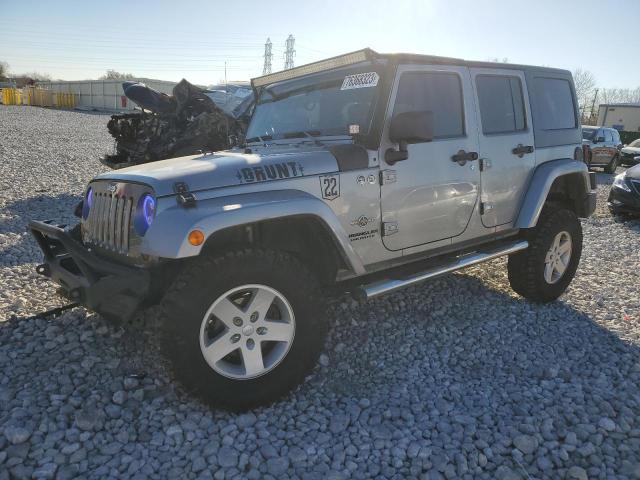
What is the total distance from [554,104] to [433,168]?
76.5 inches

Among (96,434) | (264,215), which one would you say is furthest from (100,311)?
(264,215)

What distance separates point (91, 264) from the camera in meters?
2.83

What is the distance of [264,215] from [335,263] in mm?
742

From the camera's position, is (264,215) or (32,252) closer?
(264,215)

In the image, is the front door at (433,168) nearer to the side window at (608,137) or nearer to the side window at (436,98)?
the side window at (436,98)

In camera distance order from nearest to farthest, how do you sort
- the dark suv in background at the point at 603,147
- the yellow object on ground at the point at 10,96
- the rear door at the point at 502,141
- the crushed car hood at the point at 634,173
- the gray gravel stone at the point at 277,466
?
the gray gravel stone at the point at 277,466
the rear door at the point at 502,141
the crushed car hood at the point at 634,173
the dark suv in background at the point at 603,147
the yellow object on ground at the point at 10,96

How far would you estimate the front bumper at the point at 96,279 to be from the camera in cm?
256

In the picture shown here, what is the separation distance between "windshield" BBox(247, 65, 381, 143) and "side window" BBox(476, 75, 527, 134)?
116 centimetres

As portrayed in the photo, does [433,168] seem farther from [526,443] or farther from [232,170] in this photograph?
[526,443]

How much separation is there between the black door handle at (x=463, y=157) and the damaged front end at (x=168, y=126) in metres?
5.16

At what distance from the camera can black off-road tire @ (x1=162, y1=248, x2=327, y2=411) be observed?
99.8 inches

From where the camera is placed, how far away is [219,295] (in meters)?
2.60

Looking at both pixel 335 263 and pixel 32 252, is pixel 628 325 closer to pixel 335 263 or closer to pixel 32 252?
pixel 335 263

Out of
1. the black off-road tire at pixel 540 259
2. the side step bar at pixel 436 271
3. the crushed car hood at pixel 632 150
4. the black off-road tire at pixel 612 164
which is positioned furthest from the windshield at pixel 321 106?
the crushed car hood at pixel 632 150
